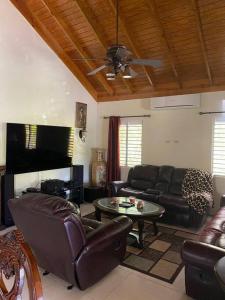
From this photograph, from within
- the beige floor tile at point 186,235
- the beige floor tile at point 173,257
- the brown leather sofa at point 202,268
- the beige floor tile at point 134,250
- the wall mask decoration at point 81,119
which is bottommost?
the beige floor tile at point 173,257

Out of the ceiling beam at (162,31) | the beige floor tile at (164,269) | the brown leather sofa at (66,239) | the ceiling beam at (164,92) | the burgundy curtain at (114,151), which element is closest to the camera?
the brown leather sofa at (66,239)

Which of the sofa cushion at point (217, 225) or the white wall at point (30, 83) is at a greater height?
the white wall at point (30, 83)

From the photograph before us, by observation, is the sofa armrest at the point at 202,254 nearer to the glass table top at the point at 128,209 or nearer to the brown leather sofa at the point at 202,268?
the brown leather sofa at the point at 202,268

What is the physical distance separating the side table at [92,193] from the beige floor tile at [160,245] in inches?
93.5

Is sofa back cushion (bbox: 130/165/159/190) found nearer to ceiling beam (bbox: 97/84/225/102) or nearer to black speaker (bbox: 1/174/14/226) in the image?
ceiling beam (bbox: 97/84/225/102)

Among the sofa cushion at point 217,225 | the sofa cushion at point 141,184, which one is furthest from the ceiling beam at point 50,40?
the sofa cushion at point 217,225

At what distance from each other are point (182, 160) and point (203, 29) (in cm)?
270

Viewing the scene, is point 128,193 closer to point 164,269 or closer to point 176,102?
point 164,269

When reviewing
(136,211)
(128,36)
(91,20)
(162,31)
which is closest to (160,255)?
(136,211)

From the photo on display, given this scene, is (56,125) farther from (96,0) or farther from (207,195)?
(207,195)

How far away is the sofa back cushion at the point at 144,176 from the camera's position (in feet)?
17.7

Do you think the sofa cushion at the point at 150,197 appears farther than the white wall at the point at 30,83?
Yes

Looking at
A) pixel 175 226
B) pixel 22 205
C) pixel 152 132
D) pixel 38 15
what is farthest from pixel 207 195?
pixel 38 15

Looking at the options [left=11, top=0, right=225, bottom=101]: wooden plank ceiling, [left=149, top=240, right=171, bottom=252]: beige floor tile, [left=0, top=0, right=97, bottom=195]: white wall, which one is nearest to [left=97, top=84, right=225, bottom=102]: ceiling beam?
[left=11, top=0, right=225, bottom=101]: wooden plank ceiling
